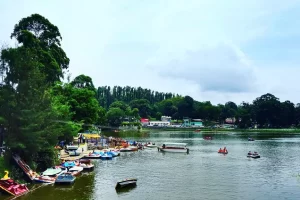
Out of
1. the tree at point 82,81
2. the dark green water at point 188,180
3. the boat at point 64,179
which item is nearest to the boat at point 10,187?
the dark green water at point 188,180

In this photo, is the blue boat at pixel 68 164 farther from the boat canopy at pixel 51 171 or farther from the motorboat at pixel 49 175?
the boat canopy at pixel 51 171

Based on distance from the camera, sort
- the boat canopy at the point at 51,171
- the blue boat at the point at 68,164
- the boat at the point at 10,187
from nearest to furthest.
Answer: the boat at the point at 10,187 → the boat canopy at the point at 51,171 → the blue boat at the point at 68,164

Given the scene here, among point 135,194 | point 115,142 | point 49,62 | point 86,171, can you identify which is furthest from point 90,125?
point 135,194

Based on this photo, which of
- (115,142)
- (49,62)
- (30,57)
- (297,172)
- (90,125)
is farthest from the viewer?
(115,142)

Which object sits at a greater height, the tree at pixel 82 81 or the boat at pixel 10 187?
the tree at pixel 82 81

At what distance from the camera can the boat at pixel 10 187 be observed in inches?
1324

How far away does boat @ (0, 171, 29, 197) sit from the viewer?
3362 cm

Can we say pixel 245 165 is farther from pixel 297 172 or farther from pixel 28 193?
pixel 28 193

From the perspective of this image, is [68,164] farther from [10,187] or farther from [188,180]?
[188,180]

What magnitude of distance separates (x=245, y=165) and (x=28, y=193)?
125ft

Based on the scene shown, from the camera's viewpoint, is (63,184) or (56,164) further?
(56,164)

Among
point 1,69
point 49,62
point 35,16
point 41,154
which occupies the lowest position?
point 41,154

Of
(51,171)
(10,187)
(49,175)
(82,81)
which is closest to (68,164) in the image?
(51,171)

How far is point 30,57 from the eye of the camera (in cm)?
4256
